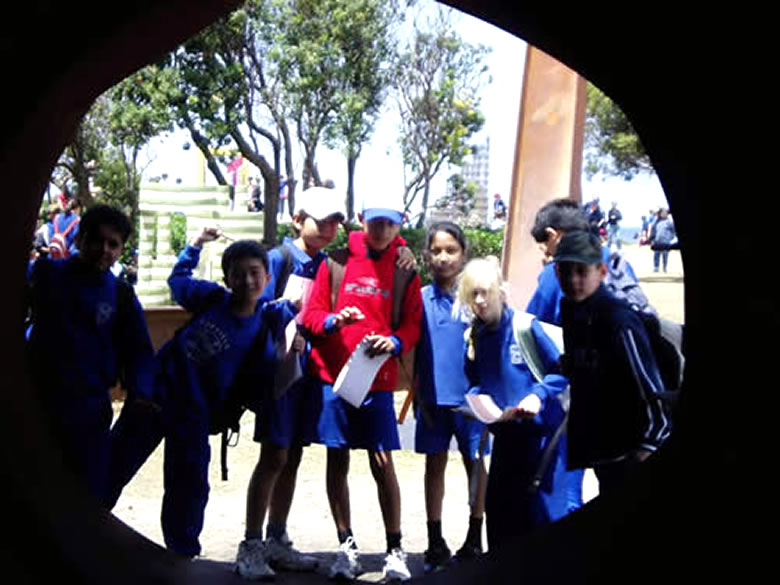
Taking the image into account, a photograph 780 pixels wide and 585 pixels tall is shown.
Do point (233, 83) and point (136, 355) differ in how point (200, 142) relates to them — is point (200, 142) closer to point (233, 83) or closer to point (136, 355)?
point (233, 83)

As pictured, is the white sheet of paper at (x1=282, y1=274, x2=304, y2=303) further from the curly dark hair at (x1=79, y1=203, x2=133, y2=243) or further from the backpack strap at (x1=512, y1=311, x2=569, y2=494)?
the backpack strap at (x1=512, y1=311, x2=569, y2=494)

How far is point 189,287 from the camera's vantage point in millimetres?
5215

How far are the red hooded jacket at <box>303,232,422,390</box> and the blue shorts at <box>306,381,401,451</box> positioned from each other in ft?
0.23

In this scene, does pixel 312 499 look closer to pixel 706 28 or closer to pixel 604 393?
pixel 604 393

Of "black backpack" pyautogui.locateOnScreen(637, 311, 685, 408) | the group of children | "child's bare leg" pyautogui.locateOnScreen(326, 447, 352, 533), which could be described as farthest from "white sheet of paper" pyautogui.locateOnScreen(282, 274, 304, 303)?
"black backpack" pyautogui.locateOnScreen(637, 311, 685, 408)

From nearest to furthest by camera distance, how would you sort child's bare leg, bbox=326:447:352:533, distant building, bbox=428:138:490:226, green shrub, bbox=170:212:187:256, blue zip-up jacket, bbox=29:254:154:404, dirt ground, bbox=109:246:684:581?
blue zip-up jacket, bbox=29:254:154:404
child's bare leg, bbox=326:447:352:533
dirt ground, bbox=109:246:684:581
green shrub, bbox=170:212:187:256
distant building, bbox=428:138:490:226

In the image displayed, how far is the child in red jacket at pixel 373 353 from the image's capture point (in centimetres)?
531

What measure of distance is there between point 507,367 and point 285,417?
1050 millimetres

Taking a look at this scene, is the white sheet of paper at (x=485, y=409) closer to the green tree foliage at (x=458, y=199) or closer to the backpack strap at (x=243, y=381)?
the backpack strap at (x=243, y=381)

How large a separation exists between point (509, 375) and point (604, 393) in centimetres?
70

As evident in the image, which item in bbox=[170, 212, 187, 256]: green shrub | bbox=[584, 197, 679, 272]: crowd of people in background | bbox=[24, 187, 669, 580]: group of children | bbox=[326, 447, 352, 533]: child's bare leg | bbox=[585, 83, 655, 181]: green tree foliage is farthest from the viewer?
bbox=[585, 83, 655, 181]: green tree foliage

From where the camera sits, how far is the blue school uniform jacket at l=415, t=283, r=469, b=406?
5477 mm

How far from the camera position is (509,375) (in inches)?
201

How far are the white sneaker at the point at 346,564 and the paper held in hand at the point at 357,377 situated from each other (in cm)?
67
